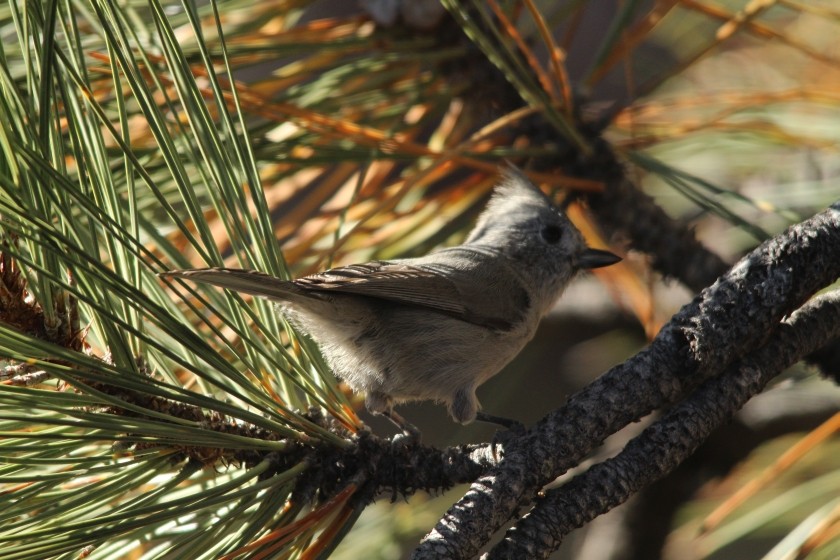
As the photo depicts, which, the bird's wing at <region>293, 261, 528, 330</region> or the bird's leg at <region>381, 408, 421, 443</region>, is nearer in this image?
the bird's leg at <region>381, 408, 421, 443</region>

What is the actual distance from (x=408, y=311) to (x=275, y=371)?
36.8 inches

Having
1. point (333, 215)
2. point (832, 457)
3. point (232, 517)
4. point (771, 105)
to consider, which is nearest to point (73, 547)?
point (232, 517)

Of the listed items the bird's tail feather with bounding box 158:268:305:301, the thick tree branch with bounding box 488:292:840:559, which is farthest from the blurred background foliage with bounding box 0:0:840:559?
the thick tree branch with bounding box 488:292:840:559

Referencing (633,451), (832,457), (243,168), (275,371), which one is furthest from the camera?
(832,457)

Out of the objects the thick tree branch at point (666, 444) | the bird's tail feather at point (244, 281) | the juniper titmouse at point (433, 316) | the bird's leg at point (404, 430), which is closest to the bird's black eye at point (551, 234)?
the juniper titmouse at point (433, 316)

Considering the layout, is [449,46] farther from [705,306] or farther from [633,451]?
[633,451]

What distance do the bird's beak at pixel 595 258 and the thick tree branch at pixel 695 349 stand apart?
1.19 metres

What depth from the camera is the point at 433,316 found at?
2.50 metres

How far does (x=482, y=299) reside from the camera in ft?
8.77

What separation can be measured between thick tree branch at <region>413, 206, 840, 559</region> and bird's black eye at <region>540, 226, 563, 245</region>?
5.02 feet

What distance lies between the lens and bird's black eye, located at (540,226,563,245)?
291 centimetres

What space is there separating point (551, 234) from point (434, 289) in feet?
1.98

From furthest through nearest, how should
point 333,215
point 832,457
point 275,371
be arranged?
point 333,215 < point 832,457 < point 275,371

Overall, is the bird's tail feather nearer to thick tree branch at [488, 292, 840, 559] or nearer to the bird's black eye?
thick tree branch at [488, 292, 840, 559]
